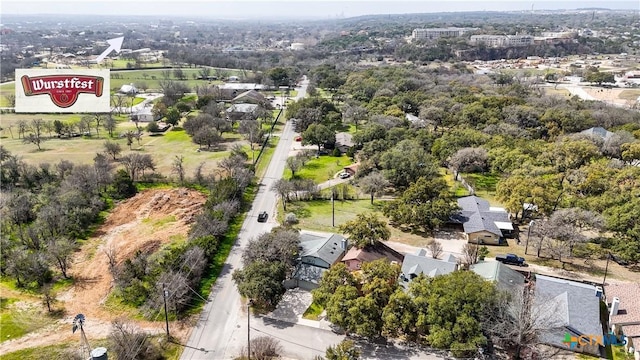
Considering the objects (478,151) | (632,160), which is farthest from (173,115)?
(632,160)

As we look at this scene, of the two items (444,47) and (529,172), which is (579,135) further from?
(444,47)

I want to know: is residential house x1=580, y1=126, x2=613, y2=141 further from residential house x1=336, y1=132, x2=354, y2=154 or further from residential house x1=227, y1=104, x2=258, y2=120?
residential house x1=227, y1=104, x2=258, y2=120

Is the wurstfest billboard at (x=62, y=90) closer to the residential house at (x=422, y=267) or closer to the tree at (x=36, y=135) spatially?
the residential house at (x=422, y=267)

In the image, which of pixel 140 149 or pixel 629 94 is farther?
pixel 629 94

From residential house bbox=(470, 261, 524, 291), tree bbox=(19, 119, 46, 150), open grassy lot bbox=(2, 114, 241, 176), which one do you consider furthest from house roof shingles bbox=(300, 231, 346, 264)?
tree bbox=(19, 119, 46, 150)

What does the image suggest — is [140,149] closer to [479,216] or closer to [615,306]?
[479,216]

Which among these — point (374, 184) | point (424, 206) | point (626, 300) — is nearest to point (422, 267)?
point (424, 206)
